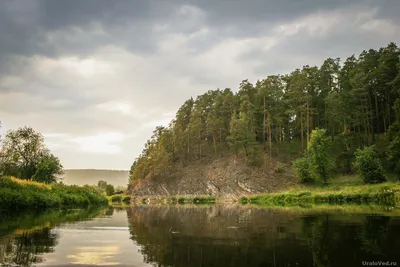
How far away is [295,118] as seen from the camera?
115375 millimetres

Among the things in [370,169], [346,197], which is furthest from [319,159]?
[346,197]

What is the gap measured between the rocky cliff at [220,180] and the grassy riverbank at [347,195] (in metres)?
13.2

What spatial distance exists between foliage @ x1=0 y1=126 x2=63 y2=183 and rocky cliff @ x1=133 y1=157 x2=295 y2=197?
119 feet

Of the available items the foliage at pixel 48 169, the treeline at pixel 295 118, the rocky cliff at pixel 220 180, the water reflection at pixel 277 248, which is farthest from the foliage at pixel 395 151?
the foliage at pixel 48 169

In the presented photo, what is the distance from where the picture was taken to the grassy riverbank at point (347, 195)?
166 feet

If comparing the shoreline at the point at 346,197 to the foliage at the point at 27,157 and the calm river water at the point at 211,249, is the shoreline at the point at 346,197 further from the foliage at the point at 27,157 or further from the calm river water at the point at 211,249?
the foliage at the point at 27,157

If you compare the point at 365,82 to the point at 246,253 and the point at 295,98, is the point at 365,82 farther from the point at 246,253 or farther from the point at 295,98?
the point at 246,253

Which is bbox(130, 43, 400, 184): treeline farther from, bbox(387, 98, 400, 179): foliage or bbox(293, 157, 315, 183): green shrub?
bbox(293, 157, 315, 183): green shrub

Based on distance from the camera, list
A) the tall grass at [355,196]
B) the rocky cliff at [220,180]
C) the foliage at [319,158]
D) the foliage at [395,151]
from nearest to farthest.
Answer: the tall grass at [355,196] < the foliage at [395,151] < the foliage at [319,158] < the rocky cliff at [220,180]

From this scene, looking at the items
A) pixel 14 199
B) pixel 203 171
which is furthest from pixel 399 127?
pixel 14 199

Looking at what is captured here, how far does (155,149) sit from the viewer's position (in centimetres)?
12431

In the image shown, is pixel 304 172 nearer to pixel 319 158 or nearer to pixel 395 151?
pixel 319 158

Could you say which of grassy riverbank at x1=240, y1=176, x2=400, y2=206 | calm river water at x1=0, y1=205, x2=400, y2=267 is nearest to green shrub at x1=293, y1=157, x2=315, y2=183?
grassy riverbank at x1=240, y1=176, x2=400, y2=206

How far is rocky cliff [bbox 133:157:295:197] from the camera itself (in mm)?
93625
